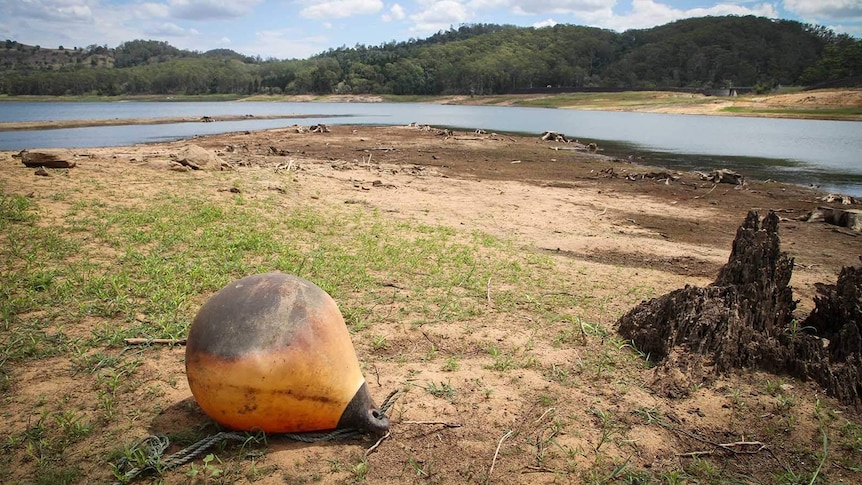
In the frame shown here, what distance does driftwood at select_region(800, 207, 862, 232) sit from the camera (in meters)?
12.6

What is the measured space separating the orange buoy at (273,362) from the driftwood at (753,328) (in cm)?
287

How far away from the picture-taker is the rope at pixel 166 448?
120 inches

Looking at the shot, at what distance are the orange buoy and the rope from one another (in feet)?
0.20

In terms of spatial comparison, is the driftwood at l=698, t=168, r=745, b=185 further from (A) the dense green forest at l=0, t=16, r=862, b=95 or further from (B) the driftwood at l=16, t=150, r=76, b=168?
(A) the dense green forest at l=0, t=16, r=862, b=95

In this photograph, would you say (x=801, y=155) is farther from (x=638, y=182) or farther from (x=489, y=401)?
(x=489, y=401)

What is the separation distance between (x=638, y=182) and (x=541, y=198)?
6.16 metres

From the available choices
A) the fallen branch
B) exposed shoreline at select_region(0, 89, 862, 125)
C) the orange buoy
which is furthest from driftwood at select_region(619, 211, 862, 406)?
exposed shoreline at select_region(0, 89, 862, 125)

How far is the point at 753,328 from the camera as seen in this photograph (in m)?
5.00

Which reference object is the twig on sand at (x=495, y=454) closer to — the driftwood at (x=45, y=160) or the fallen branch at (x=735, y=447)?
the fallen branch at (x=735, y=447)

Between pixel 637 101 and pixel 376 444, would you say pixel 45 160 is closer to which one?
pixel 376 444

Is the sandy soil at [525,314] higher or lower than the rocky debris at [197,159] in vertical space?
lower

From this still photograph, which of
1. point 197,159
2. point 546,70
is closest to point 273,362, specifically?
point 197,159

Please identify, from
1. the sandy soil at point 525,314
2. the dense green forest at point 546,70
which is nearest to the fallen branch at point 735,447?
the sandy soil at point 525,314

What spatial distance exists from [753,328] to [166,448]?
5.24m
